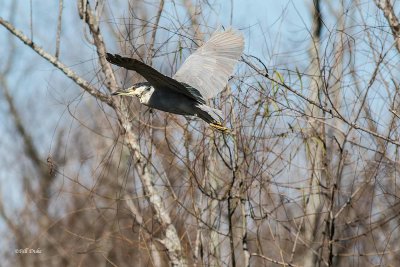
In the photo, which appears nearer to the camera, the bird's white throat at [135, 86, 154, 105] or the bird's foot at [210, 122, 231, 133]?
the bird's foot at [210, 122, 231, 133]

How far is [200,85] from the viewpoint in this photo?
18.0ft

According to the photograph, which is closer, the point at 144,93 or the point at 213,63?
the point at 144,93

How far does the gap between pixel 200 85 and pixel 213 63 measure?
8.7 inches

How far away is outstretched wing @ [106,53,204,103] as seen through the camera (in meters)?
4.64

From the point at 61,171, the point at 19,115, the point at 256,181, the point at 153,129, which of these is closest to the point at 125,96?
the point at 153,129

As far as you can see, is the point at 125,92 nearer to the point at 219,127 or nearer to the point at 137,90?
the point at 137,90

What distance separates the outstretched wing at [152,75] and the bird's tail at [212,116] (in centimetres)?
10

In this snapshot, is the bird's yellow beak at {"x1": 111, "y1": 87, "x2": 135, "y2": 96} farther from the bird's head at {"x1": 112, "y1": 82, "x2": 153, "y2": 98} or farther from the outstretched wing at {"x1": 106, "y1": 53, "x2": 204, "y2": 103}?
the outstretched wing at {"x1": 106, "y1": 53, "x2": 204, "y2": 103}

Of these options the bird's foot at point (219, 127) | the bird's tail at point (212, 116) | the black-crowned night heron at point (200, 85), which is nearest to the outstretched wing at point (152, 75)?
the black-crowned night heron at point (200, 85)

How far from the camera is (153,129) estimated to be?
5582 millimetres

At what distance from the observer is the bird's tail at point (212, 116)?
4.95m

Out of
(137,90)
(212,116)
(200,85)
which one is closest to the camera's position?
(212,116)

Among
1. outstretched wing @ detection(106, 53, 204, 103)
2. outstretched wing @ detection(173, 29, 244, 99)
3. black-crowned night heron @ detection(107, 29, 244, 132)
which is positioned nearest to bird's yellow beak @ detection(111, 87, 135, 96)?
black-crowned night heron @ detection(107, 29, 244, 132)

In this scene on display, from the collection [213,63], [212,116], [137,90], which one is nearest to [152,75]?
[137,90]
